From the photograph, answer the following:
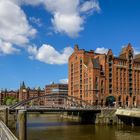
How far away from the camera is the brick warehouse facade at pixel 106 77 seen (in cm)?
11450

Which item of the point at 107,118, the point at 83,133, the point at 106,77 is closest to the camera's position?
the point at 83,133

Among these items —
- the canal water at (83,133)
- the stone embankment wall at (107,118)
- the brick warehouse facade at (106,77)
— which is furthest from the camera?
the brick warehouse facade at (106,77)

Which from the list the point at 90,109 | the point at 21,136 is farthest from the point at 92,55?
the point at 21,136

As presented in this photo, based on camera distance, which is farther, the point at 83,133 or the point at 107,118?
the point at 107,118

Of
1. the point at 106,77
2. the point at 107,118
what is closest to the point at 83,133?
the point at 107,118

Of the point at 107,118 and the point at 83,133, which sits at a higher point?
the point at 107,118

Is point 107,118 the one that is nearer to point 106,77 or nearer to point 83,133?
point 83,133

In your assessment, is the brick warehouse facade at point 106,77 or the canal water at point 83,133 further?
the brick warehouse facade at point 106,77

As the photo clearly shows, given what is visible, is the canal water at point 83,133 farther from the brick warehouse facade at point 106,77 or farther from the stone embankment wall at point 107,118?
the brick warehouse facade at point 106,77

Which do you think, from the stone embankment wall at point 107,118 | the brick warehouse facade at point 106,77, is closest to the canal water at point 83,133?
the stone embankment wall at point 107,118

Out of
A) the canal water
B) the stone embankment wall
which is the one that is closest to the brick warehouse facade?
the stone embankment wall

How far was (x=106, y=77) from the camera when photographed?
117m

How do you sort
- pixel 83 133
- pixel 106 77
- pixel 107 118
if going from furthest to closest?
pixel 106 77 → pixel 107 118 → pixel 83 133

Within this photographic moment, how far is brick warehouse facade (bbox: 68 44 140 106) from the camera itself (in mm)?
114500
